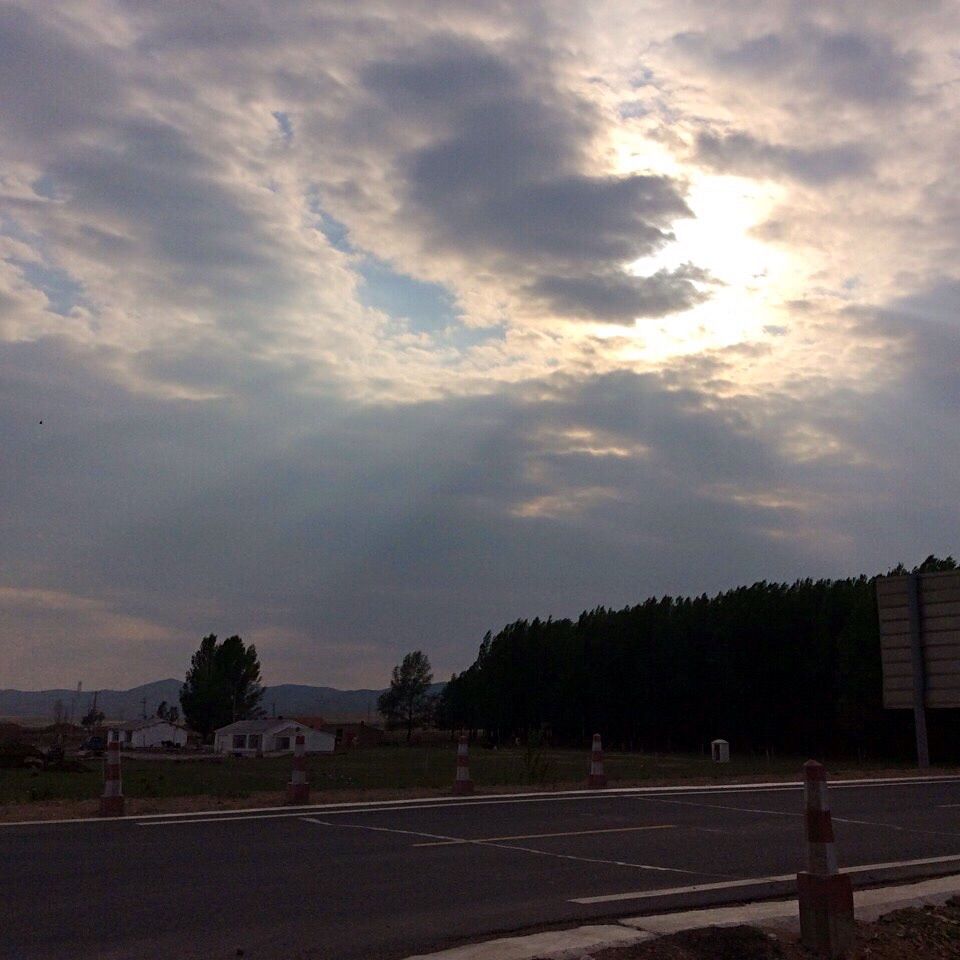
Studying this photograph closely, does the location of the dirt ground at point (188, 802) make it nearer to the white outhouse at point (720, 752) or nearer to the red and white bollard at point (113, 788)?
the red and white bollard at point (113, 788)

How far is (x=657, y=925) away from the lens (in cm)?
687

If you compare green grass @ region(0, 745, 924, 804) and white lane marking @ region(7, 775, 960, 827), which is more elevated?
white lane marking @ region(7, 775, 960, 827)

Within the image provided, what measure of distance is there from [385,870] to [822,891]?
438 cm

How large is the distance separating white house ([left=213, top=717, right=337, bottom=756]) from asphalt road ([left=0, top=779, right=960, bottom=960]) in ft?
336

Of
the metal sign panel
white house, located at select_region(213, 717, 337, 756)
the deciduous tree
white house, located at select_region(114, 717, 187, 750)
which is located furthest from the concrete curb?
white house, located at select_region(114, 717, 187, 750)

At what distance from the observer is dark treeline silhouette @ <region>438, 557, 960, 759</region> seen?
6334 centimetres

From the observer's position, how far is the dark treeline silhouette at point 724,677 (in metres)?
63.3

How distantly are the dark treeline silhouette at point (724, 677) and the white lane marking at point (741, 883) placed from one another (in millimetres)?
49184

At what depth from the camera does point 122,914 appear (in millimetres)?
7512

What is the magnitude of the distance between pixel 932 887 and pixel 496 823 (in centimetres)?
587

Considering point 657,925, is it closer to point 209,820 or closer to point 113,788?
point 209,820

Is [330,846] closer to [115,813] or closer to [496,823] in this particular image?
[496,823]

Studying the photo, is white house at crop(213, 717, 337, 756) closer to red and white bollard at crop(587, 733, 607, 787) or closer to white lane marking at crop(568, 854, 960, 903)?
red and white bollard at crop(587, 733, 607, 787)

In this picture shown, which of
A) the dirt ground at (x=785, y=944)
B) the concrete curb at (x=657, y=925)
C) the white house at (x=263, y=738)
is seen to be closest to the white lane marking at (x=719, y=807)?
the concrete curb at (x=657, y=925)
